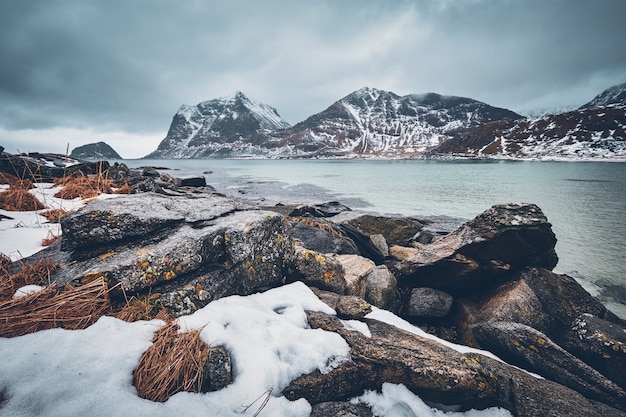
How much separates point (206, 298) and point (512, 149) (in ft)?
574

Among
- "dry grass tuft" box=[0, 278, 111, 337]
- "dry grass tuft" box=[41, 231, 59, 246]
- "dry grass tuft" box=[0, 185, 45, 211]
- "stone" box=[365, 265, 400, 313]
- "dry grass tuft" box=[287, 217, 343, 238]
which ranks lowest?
"stone" box=[365, 265, 400, 313]

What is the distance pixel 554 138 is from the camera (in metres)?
129

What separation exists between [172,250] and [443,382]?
434cm

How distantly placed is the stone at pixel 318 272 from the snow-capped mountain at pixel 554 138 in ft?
501

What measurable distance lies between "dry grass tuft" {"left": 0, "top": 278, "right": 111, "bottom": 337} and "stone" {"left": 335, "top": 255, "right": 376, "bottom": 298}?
4.36 metres

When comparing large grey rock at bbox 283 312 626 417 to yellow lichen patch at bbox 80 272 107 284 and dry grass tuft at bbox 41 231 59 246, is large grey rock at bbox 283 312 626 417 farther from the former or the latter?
dry grass tuft at bbox 41 231 59 246

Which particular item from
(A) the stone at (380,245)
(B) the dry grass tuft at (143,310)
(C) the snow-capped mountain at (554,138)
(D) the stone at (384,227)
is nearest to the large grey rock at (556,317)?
(A) the stone at (380,245)

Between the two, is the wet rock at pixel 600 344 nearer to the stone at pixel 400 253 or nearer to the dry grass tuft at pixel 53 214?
the stone at pixel 400 253

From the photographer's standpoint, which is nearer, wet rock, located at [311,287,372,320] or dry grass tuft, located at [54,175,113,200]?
wet rock, located at [311,287,372,320]

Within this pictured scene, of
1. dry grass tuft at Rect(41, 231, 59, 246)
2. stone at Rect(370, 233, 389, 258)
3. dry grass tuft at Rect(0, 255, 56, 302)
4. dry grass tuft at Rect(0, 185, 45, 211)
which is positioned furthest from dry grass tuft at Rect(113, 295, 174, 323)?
stone at Rect(370, 233, 389, 258)

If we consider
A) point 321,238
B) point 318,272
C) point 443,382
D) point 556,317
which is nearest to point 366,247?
point 321,238

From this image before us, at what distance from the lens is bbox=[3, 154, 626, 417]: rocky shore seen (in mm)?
3377

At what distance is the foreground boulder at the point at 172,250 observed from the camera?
3721mm

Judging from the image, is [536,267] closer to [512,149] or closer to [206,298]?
[206,298]
